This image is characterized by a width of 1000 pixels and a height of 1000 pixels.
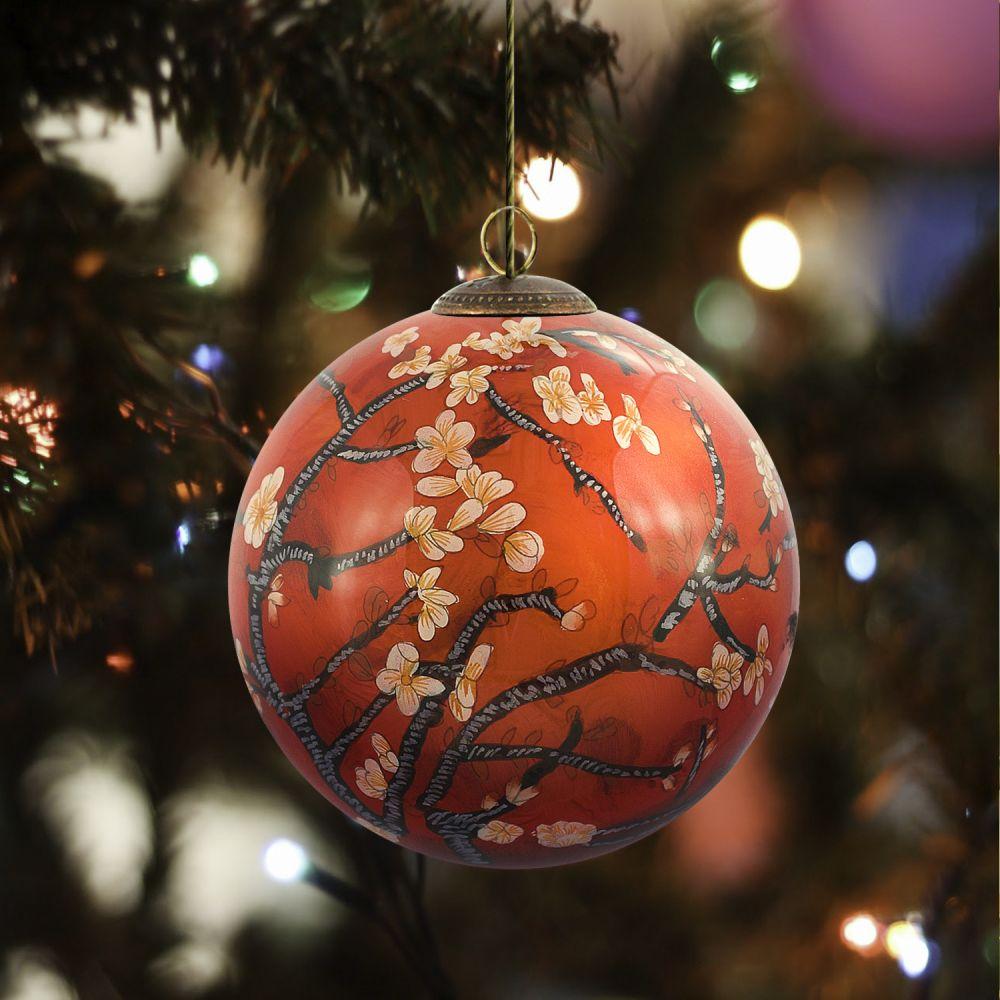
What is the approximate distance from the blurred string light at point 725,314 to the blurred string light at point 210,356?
55 cm

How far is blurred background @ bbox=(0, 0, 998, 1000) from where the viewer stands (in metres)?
1.26

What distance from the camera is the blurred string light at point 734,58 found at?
1.34 m

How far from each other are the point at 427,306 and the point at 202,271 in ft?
0.84

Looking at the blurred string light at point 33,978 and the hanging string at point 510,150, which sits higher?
the hanging string at point 510,150

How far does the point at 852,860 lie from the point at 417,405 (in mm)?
1076

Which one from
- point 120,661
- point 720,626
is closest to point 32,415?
point 120,661

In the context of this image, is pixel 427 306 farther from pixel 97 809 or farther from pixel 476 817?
pixel 476 817

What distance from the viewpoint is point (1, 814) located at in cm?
147

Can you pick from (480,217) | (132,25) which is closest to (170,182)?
(132,25)

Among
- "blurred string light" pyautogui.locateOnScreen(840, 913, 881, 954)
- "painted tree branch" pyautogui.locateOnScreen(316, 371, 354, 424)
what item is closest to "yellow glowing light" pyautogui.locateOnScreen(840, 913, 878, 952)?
"blurred string light" pyautogui.locateOnScreen(840, 913, 881, 954)

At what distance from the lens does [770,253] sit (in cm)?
142

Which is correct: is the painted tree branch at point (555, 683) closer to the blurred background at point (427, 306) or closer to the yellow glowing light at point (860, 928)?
the blurred background at point (427, 306)

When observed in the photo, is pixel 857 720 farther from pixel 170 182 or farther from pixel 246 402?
pixel 170 182

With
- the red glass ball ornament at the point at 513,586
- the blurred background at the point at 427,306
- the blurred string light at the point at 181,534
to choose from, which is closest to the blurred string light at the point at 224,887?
the blurred background at the point at 427,306
